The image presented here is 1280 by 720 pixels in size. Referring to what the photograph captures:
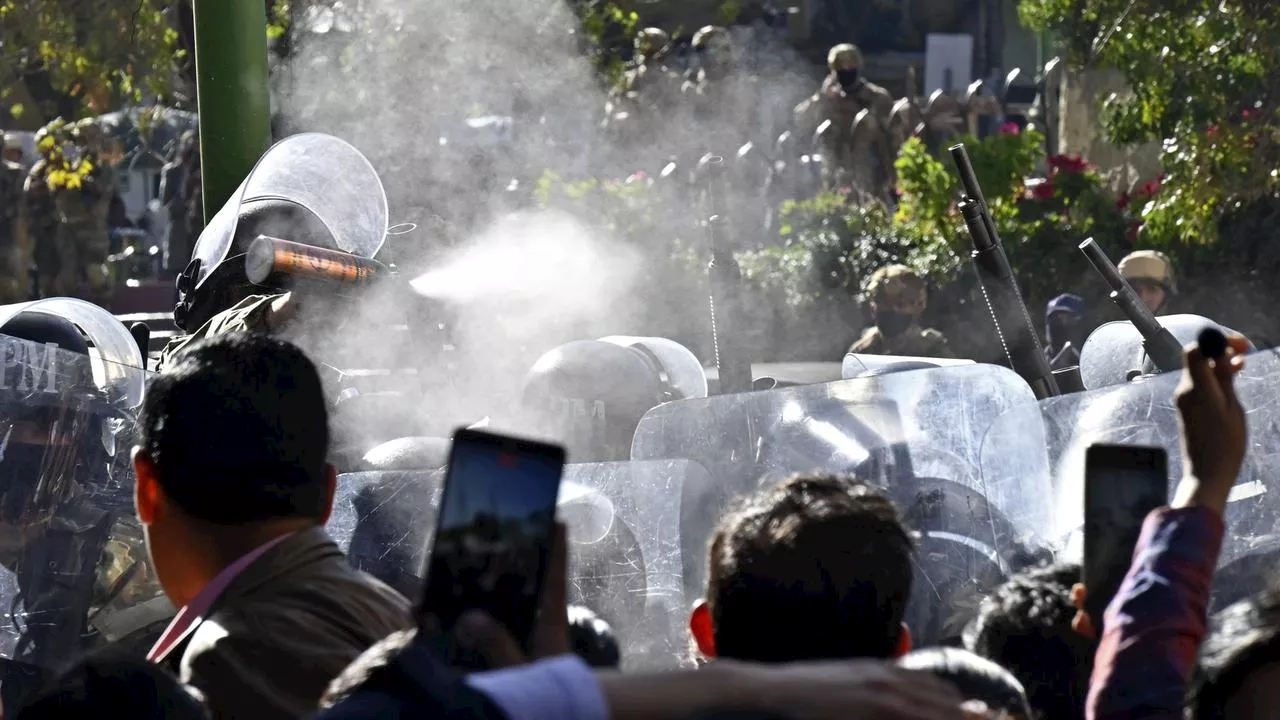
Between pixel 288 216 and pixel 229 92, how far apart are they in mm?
488

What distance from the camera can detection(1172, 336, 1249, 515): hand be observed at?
65.4 inches

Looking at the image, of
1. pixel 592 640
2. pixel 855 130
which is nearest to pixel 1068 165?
pixel 855 130

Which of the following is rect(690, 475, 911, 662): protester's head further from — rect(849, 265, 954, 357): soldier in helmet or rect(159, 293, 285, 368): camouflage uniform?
rect(849, 265, 954, 357): soldier in helmet

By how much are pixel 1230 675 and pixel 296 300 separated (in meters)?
2.85

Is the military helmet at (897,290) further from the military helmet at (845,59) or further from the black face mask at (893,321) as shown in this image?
the military helmet at (845,59)

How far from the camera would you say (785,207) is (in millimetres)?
12039

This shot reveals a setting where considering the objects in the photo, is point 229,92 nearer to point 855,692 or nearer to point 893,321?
point 893,321

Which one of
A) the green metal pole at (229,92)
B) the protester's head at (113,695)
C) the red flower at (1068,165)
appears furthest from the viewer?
the red flower at (1068,165)

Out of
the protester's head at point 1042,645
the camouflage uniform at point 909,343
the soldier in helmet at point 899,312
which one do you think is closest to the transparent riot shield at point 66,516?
the protester's head at point 1042,645

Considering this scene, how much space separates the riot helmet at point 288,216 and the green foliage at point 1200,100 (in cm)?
470

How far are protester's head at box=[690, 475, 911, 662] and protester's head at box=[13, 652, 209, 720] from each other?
0.47 m

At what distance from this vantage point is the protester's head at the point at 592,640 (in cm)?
165

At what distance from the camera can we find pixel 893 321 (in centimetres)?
647

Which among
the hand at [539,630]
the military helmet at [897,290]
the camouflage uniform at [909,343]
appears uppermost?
the hand at [539,630]
